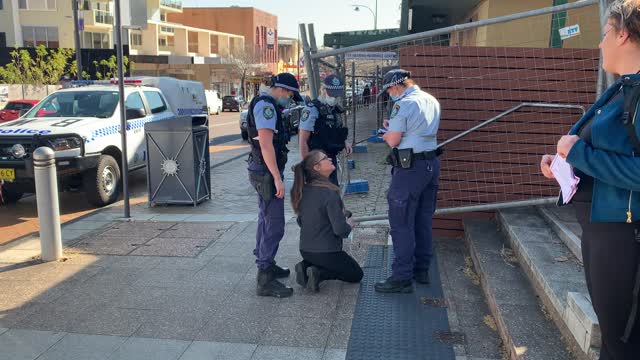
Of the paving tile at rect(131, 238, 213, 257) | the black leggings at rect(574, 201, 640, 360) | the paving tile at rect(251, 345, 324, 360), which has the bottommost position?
the paving tile at rect(251, 345, 324, 360)

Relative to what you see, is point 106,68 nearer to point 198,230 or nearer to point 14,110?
point 14,110

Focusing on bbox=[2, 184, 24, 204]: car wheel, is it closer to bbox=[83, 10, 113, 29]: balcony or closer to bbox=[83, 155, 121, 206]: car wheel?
bbox=[83, 155, 121, 206]: car wheel

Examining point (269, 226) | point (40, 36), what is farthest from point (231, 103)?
point (269, 226)

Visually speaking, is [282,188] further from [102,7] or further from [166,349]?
[102,7]

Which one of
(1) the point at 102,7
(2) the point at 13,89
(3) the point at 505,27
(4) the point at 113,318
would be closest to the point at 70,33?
(1) the point at 102,7

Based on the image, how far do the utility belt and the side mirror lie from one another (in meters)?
6.19

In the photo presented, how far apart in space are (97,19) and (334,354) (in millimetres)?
49186

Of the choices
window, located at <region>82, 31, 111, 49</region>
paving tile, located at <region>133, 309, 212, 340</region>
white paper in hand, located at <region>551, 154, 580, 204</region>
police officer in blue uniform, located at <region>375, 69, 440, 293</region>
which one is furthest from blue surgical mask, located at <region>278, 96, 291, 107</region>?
window, located at <region>82, 31, 111, 49</region>

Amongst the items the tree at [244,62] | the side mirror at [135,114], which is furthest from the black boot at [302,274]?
the tree at [244,62]

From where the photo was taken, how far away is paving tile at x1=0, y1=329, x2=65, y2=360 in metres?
3.55

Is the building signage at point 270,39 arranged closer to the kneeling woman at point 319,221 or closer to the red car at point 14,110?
the red car at point 14,110

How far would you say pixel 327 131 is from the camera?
19.9 feet

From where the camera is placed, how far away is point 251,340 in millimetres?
3723

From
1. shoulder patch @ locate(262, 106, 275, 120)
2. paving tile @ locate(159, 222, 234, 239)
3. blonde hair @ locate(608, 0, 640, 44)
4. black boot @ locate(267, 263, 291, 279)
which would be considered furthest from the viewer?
paving tile @ locate(159, 222, 234, 239)
